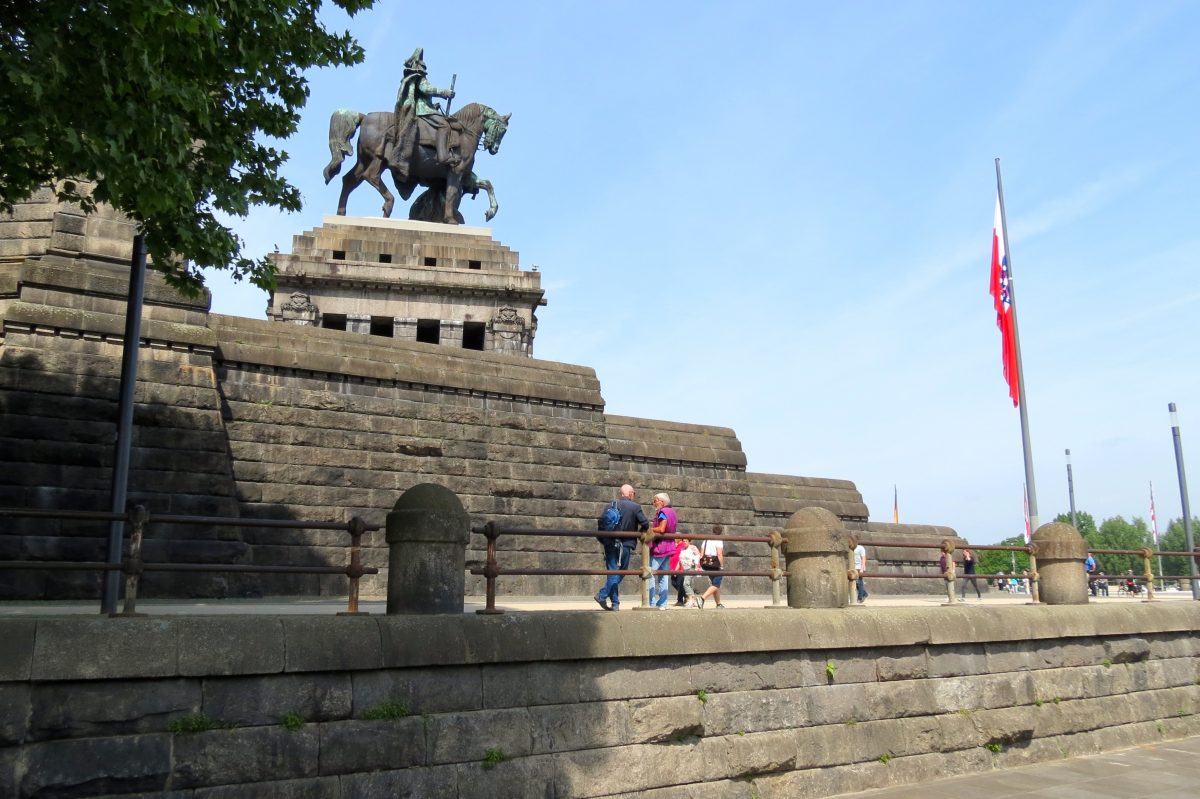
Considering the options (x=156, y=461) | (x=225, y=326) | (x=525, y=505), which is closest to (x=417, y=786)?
(x=156, y=461)

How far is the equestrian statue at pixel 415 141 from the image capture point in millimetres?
31766

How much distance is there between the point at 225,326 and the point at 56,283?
127 inches

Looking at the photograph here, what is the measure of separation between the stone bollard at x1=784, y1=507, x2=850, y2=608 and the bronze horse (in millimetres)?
23456

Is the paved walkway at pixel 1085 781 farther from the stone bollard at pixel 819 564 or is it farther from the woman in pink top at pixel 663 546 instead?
the woman in pink top at pixel 663 546

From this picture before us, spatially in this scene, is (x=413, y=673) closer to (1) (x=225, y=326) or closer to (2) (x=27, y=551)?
(2) (x=27, y=551)

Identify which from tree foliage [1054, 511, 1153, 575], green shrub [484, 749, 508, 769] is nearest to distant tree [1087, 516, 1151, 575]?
tree foliage [1054, 511, 1153, 575]

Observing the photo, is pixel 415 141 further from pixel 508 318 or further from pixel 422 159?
pixel 508 318

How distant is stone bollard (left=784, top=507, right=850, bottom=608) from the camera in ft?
35.5

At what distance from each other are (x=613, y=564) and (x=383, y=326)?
20359 mm

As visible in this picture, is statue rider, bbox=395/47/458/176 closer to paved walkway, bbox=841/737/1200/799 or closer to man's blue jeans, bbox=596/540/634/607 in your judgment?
man's blue jeans, bbox=596/540/634/607

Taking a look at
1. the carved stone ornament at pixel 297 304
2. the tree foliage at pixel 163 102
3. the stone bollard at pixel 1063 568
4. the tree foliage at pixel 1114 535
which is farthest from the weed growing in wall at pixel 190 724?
the tree foliage at pixel 1114 535

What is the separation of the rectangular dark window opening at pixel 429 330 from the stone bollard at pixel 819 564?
66.9 feet

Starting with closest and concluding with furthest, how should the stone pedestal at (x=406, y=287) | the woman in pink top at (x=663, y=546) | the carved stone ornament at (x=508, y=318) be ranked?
the woman in pink top at (x=663, y=546), the stone pedestal at (x=406, y=287), the carved stone ornament at (x=508, y=318)

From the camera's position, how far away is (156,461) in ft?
44.9
